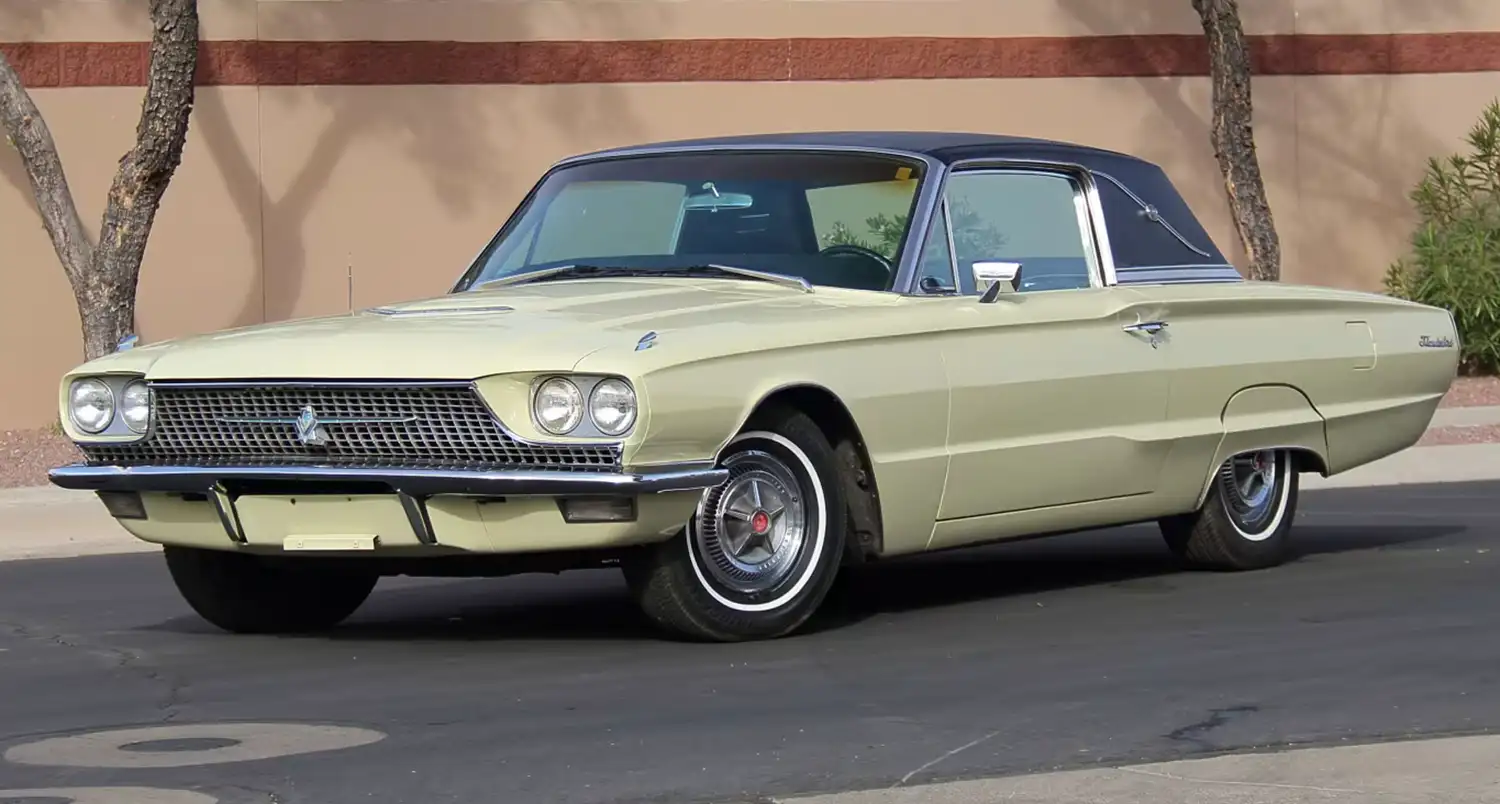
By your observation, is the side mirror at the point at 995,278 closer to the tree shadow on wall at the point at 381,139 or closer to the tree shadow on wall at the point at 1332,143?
the tree shadow on wall at the point at 381,139

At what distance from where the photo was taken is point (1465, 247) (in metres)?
19.7

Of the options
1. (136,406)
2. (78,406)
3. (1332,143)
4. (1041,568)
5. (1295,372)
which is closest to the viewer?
(136,406)

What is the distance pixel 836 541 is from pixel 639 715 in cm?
142

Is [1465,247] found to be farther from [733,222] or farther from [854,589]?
[733,222]

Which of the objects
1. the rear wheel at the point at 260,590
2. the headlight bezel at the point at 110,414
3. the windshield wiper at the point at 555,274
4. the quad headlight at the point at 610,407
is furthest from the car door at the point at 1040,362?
the headlight bezel at the point at 110,414

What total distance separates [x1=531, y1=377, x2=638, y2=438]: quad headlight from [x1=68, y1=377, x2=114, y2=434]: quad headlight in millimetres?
1560

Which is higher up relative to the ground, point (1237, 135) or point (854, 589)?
point (1237, 135)

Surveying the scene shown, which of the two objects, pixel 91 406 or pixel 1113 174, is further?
pixel 1113 174

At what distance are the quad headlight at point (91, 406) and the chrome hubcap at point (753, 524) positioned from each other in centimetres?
189

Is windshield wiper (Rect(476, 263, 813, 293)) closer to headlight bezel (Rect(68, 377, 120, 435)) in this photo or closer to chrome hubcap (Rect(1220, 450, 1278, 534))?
headlight bezel (Rect(68, 377, 120, 435))

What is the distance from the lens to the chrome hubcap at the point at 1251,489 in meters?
10.0

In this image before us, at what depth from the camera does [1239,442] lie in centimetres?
970

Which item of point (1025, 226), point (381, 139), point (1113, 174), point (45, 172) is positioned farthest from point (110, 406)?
point (381, 139)

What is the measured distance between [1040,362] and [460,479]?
7.60 feet
